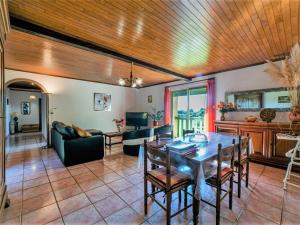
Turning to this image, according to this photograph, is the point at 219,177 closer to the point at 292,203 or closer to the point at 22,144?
the point at 292,203

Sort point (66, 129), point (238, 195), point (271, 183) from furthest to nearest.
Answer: point (66, 129)
point (271, 183)
point (238, 195)

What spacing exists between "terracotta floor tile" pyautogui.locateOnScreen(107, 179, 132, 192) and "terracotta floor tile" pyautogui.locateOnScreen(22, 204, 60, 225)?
82 centimetres

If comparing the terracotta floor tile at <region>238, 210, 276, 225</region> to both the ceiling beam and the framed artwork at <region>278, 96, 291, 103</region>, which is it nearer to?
the framed artwork at <region>278, 96, 291, 103</region>

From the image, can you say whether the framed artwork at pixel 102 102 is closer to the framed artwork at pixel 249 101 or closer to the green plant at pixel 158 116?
the green plant at pixel 158 116

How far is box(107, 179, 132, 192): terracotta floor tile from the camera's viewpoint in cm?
247

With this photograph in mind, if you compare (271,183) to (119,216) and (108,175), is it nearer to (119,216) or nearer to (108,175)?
(119,216)

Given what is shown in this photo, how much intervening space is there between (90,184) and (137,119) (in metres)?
4.43

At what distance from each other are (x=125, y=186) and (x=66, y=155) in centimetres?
171

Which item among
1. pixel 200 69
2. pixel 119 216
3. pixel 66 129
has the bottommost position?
pixel 119 216

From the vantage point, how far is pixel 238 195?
2.21 meters

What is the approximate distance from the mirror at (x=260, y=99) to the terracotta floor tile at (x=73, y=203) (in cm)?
427

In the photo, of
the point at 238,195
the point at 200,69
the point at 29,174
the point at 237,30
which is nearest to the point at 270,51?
the point at 237,30

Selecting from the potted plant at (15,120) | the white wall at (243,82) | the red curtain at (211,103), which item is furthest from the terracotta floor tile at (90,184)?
the potted plant at (15,120)

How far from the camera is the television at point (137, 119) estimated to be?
6.75 m
